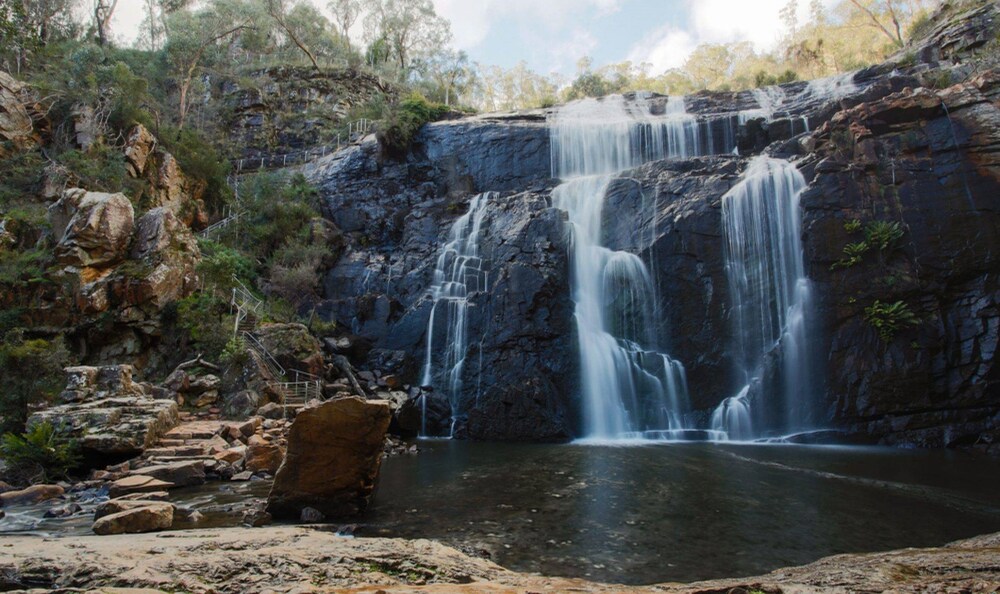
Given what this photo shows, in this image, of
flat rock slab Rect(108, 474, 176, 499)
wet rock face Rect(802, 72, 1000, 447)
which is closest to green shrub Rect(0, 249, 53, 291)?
flat rock slab Rect(108, 474, 176, 499)

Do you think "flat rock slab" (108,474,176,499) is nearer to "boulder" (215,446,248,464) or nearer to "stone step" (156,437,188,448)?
"boulder" (215,446,248,464)

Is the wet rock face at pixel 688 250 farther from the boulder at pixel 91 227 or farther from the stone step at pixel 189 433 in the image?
the boulder at pixel 91 227

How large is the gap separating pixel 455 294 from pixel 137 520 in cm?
1472

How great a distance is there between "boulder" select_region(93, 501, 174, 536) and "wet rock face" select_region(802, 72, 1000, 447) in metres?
16.1

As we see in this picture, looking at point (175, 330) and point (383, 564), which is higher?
point (175, 330)

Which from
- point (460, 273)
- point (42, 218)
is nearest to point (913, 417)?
point (460, 273)

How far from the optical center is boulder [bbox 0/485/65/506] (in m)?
7.26

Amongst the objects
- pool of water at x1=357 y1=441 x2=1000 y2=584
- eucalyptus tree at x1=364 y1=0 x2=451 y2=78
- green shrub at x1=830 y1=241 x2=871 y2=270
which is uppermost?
eucalyptus tree at x1=364 y1=0 x2=451 y2=78

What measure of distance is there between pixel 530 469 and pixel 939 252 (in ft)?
46.0

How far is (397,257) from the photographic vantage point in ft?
74.4

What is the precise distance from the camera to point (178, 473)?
8375 mm

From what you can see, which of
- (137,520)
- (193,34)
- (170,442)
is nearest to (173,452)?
(170,442)

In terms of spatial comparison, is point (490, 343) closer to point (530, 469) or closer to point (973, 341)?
point (530, 469)

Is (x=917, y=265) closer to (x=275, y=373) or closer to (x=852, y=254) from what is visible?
(x=852, y=254)
